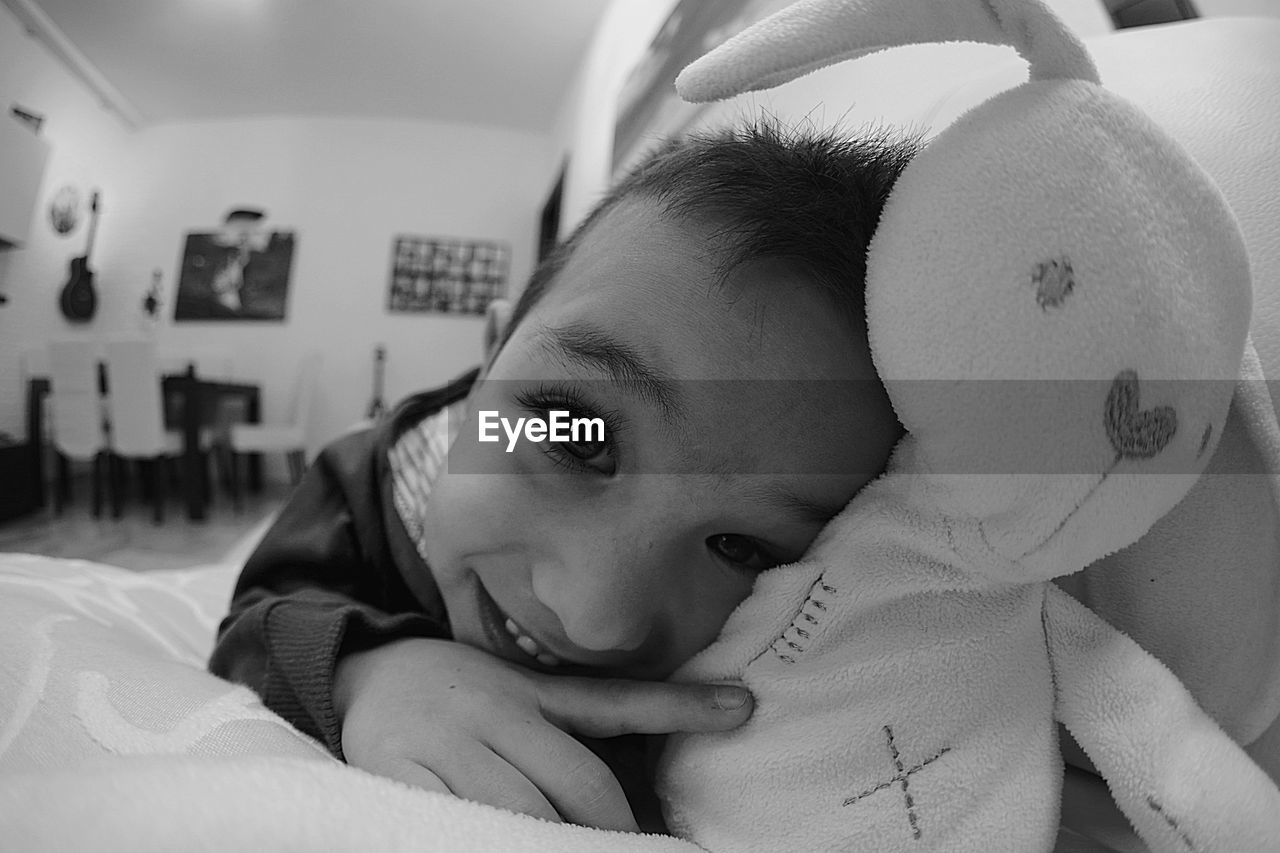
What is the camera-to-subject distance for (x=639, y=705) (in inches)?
9.3

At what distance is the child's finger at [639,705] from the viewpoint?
23cm

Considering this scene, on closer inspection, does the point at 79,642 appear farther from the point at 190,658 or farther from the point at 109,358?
the point at 109,358

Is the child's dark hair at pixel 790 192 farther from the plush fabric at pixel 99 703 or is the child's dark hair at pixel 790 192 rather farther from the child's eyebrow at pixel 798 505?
the plush fabric at pixel 99 703

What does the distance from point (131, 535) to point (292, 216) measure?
4.42 ft

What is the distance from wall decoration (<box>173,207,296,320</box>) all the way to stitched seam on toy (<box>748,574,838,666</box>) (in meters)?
1.50

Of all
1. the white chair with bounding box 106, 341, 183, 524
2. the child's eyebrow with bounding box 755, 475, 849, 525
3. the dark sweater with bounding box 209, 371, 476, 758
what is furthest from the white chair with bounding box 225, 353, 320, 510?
the child's eyebrow with bounding box 755, 475, 849, 525

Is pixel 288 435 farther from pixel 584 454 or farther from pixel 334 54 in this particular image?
pixel 584 454

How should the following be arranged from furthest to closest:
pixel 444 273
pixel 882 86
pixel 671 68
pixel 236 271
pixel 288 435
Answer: pixel 444 273, pixel 288 435, pixel 236 271, pixel 671 68, pixel 882 86

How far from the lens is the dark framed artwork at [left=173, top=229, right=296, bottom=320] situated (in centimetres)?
133

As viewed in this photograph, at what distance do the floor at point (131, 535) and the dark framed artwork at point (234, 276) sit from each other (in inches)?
20.8

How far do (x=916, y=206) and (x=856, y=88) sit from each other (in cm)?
22

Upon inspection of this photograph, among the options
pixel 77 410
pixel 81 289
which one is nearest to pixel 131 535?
pixel 77 410

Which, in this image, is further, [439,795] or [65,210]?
[65,210]

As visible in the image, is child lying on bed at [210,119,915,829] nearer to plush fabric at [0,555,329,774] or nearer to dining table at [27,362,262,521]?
plush fabric at [0,555,329,774]
